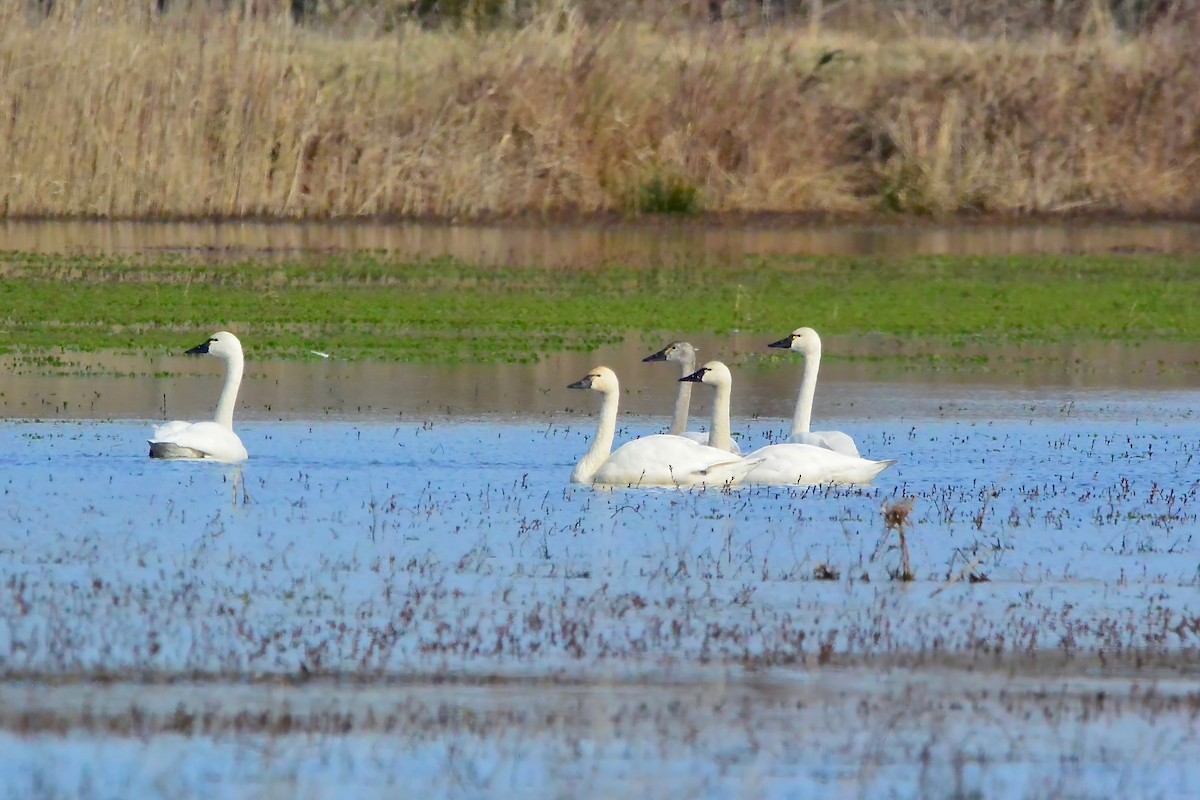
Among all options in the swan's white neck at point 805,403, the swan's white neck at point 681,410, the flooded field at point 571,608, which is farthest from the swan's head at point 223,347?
the swan's white neck at point 805,403

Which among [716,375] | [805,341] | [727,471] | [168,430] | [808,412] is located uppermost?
[805,341]

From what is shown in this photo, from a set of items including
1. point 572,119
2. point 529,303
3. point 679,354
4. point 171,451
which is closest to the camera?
point 171,451

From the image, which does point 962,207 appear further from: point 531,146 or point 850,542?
point 850,542

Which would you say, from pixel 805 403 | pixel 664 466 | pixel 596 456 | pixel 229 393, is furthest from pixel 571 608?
pixel 229 393

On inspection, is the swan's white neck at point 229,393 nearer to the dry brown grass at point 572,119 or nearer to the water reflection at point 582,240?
the water reflection at point 582,240

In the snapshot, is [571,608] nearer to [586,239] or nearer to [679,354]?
[679,354]

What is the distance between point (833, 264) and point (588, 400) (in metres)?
10.2

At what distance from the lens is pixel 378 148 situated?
28.7 metres

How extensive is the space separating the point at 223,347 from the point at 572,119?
55.8 ft

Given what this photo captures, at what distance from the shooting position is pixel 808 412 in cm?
1316

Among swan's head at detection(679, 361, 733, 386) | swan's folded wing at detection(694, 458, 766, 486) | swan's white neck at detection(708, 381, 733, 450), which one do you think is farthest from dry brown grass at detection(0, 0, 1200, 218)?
swan's folded wing at detection(694, 458, 766, 486)

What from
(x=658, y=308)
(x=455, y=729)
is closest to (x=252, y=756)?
(x=455, y=729)

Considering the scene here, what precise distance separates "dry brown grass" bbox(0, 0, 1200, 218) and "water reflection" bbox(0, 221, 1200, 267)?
0.75 m

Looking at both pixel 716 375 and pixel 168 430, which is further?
pixel 716 375
